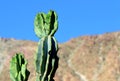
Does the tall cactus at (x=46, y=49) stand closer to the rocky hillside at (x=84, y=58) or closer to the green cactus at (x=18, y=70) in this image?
the green cactus at (x=18, y=70)

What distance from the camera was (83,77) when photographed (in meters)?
146

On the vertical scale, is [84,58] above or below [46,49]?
above

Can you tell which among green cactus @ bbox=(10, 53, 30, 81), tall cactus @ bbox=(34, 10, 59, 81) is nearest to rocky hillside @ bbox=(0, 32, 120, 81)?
green cactus @ bbox=(10, 53, 30, 81)

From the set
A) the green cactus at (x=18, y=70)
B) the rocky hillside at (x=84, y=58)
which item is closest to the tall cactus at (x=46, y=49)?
the green cactus at (x=18, y=70)

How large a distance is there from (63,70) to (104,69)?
42.2ft

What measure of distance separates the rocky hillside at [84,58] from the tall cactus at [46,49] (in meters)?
121

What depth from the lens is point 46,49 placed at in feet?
35.3

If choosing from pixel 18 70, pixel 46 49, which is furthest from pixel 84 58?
pixel 46 49

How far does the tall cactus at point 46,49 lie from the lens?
10.7 meters

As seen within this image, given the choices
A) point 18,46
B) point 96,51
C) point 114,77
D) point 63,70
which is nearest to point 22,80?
point 114,77

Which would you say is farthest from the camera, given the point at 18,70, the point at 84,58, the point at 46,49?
the point at 84,58

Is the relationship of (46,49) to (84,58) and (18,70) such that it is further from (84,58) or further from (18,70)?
(84,58)

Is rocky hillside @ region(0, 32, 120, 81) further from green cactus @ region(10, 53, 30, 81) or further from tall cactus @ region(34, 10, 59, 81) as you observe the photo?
tall cactus @ region(34, 10, 59, 81)

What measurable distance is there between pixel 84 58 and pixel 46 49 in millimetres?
141341
